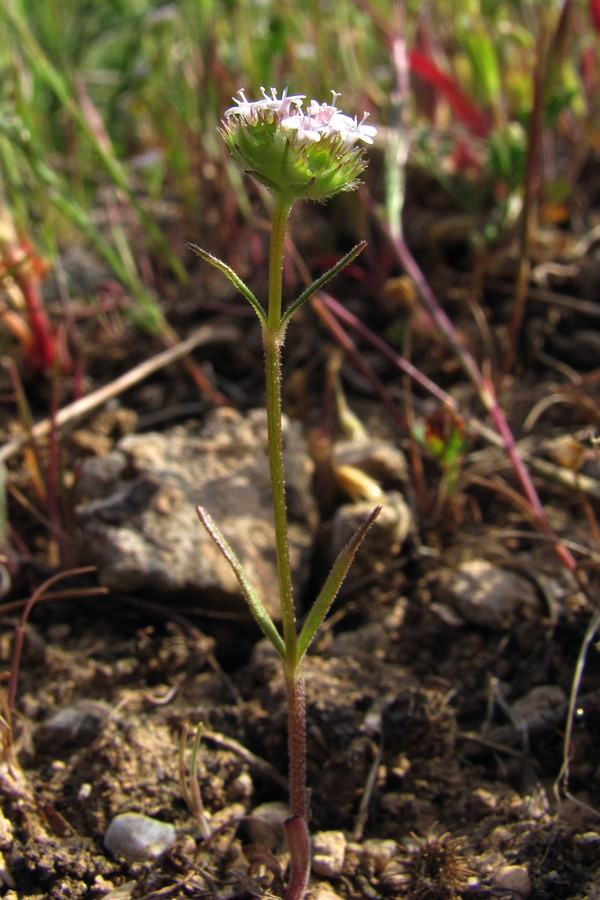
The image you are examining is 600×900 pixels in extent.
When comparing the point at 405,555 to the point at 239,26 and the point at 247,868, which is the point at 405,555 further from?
the point at 239,26

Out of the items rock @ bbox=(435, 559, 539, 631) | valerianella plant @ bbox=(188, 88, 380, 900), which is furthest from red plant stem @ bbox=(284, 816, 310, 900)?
rock @ bbox=(435, 559, 539, 631)

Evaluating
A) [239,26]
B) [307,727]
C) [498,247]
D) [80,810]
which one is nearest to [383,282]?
[498,247]

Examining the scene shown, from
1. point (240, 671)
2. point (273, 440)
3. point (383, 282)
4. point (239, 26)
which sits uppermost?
point (239, 26)

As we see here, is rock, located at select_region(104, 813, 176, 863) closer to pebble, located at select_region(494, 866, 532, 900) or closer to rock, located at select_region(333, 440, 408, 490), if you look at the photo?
pebble, located at select_region(494, 866, 532, 900)

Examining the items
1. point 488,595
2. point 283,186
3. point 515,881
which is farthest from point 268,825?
point 283,186

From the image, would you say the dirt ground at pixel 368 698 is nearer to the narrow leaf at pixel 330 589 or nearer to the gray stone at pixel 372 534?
the gray stone at pixel 372 534
